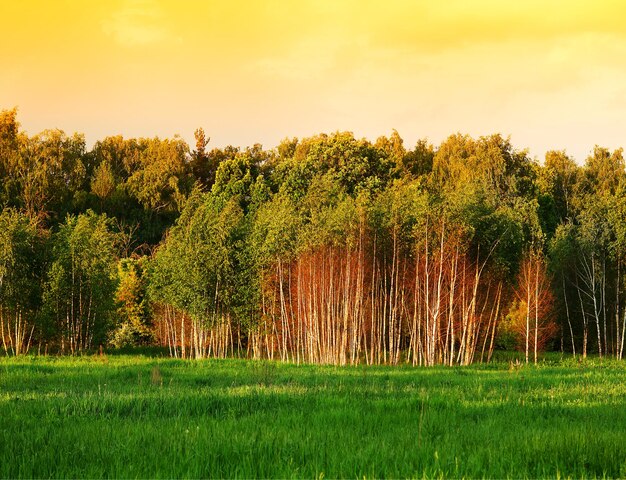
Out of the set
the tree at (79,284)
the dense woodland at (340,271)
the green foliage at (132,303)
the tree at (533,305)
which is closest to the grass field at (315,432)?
the dense woodland at (340,271)

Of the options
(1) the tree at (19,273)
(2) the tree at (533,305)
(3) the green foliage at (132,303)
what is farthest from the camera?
(3) the green foliage at (132,303)

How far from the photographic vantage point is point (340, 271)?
25.8m

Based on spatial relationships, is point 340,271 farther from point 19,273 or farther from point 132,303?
point 132,303

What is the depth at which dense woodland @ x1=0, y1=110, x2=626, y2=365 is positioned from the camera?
25516mm

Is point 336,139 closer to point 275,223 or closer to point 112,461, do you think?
point 275,223

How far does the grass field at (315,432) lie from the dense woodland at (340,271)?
36.9ft

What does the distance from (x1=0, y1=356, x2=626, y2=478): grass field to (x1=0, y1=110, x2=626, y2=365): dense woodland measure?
11.2 m

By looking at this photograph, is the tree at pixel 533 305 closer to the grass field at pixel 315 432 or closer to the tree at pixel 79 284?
the grass field at pixel 315 432

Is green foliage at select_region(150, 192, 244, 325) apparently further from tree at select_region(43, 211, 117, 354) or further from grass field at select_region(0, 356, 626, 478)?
grass field at select_region(0, 356, 626, 478)

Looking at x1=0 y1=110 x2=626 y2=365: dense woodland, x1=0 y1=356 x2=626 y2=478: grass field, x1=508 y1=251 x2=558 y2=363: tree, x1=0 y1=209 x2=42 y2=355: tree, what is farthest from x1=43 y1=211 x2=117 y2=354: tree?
x1=508 y1=251 x2=558 y2=363: tree

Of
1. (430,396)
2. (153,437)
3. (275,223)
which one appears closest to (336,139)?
(275,223)

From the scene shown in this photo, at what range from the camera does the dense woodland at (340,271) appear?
25516mm

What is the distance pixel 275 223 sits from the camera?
28.2 m

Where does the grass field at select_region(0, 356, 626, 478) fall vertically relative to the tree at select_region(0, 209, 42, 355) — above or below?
below
